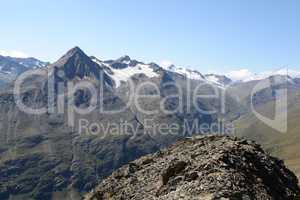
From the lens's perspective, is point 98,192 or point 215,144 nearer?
point 215,144

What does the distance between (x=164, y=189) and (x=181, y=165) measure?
2608mm

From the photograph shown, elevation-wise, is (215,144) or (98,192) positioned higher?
(215,144)

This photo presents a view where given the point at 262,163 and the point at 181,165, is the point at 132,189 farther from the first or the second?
the point at 262,163

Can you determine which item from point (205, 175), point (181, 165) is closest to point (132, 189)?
point (181, 165)

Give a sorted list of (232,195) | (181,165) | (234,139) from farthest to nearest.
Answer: (234,139) < (181,165) < (232,195)

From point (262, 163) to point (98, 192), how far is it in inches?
535

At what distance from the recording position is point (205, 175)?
2891 centimetres

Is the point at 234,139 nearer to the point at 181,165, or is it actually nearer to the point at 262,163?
the point at 262,163

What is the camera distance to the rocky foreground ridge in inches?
1076

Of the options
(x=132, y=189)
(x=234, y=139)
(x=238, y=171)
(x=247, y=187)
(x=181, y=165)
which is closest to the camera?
(x=247, y=187)

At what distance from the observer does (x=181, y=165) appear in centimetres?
3272

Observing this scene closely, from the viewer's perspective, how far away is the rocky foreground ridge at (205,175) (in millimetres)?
27328

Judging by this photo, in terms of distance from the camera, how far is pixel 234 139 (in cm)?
3984

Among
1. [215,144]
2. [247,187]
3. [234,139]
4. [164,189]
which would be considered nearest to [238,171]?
[247,187]
